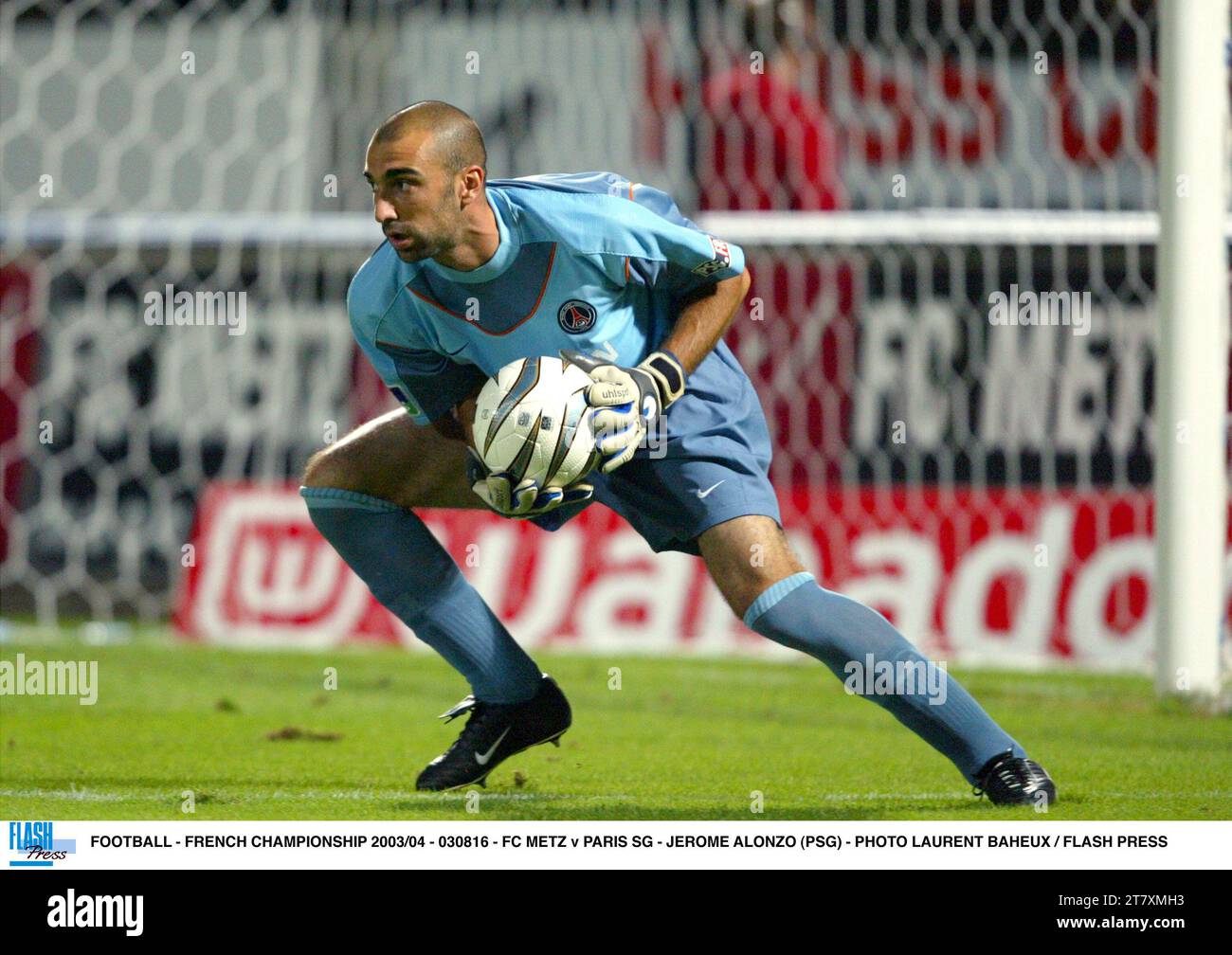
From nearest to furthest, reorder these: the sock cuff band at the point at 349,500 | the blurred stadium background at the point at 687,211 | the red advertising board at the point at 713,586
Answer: the sock cuff band at the point at 349,500, the red advertising board at the point at 713,586, the blurred stadium background at the point at 687,211

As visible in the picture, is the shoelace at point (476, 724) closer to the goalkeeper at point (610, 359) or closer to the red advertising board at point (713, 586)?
the goalkeeper at point (610, 359)

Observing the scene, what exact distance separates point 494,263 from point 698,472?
69 cm

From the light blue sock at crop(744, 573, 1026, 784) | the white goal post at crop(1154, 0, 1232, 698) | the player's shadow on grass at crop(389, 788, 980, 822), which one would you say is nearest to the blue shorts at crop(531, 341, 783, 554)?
the light blue sock at crop(744, 573, 1026, 784)

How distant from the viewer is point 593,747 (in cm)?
545

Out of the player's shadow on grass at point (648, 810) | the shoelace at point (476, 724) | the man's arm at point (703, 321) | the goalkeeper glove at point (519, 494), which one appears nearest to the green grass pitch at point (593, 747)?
the player's shadow on grass at point (648, 810)

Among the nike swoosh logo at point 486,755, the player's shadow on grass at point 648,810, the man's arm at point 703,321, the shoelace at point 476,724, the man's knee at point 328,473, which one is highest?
the man's arm at point 703,321

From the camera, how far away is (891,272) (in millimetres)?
9227

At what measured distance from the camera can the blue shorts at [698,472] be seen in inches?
159

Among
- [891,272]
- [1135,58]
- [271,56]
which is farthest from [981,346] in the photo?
[271,56]

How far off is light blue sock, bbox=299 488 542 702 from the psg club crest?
766 mm

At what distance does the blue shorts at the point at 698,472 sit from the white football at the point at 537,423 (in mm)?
209

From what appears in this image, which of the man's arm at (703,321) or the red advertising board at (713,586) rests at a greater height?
the man's arm at (703,321)
